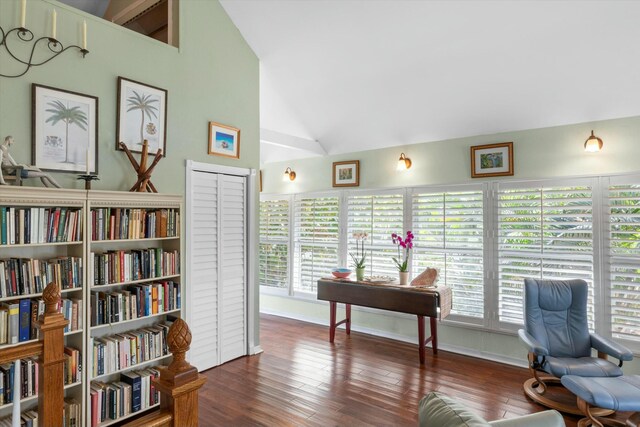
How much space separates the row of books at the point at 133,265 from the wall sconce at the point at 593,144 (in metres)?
3.69

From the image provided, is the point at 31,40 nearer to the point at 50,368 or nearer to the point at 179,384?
the point at 50,368

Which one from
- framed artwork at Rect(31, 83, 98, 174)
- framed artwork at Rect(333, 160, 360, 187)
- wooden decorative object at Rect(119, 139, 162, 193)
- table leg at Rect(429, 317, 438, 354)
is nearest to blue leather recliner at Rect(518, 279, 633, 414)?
table leg at Rect(429, 317, 438, 354)

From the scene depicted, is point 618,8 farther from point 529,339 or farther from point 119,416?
point 119,416

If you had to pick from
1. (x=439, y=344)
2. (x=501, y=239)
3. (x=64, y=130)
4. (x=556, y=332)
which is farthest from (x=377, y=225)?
(x=64, y=130)

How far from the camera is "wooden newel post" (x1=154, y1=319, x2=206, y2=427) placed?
3.47 ft

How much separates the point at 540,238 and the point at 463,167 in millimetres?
1060

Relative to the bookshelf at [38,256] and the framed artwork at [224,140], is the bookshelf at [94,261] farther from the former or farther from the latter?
the framed artwork at [224,140]

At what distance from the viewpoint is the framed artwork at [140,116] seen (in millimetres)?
2932

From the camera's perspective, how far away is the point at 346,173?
16.6 ft

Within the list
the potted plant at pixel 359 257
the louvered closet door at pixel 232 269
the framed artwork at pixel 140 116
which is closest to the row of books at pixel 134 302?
the louvered closet door at pixel 232 269

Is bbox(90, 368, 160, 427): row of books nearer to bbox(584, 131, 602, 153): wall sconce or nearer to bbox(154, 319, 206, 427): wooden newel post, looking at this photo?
bbox(154, 319, 206, 427): wooden newel post

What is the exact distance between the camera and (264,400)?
3.00 meters

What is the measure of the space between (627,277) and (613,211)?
0.59 metres

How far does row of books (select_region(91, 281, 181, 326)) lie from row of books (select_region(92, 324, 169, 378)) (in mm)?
149
